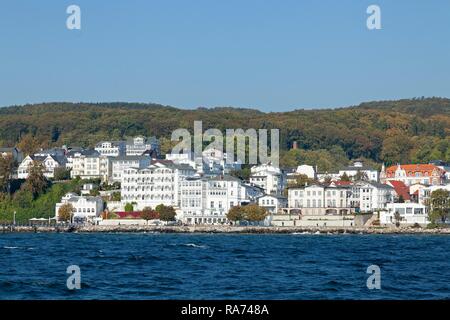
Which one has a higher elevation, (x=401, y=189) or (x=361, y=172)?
(x=361, y=172)

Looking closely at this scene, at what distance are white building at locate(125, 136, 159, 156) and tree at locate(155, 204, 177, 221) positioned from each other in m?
18.5

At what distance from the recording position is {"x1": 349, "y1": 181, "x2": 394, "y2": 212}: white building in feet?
269

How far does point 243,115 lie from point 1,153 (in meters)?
35.0

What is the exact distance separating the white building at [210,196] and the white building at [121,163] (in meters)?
8.25

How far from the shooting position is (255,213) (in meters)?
→ 76.4

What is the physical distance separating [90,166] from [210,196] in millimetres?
15590

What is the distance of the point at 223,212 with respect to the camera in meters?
80.8

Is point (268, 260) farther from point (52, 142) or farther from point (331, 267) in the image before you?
point (52, 142)

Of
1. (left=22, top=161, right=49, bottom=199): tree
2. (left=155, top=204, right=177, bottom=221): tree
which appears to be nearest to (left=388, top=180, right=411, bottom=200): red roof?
(left=155, top=204, right=177, bottom=221): tree

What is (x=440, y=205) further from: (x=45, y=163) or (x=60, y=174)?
(x=45, y=163)

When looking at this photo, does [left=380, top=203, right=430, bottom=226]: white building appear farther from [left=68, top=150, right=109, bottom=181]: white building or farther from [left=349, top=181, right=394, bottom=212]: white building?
[left=68, top=150, right=109, bottom=181]: white building

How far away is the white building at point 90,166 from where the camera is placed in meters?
93.0

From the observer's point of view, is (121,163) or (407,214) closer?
(407,214)

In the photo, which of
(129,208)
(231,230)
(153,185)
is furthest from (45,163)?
(231,230)
